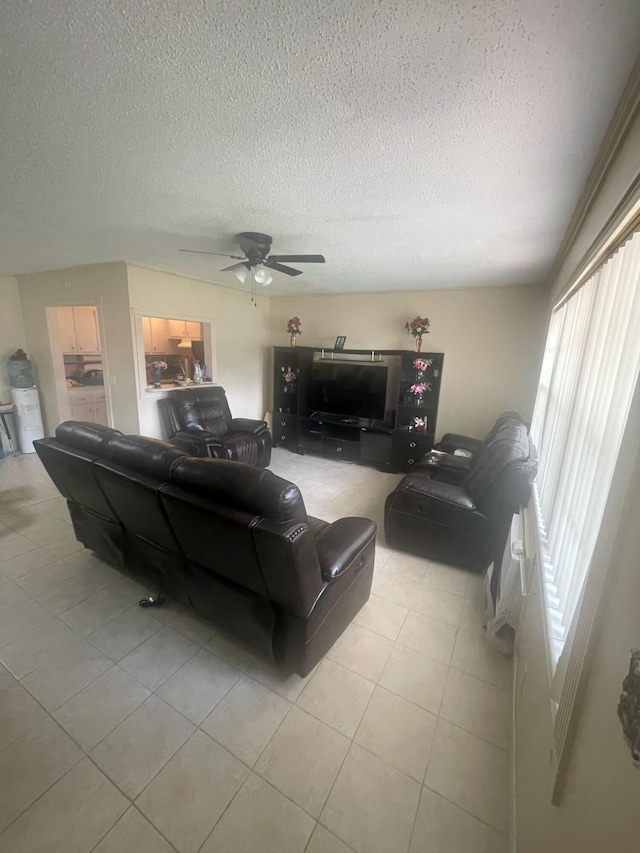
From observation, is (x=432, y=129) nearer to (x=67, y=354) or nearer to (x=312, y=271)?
(x=312, y=271)

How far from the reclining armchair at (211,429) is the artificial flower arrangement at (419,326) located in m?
2.41

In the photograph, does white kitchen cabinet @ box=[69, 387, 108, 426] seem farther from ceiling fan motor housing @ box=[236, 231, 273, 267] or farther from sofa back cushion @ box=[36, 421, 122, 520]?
ceiling fan motor housing @ box=[236, 231, 273, 267]

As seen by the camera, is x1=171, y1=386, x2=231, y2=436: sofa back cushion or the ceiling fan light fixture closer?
the ceiling fan light fixture

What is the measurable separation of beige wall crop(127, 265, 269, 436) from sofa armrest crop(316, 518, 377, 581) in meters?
3.20

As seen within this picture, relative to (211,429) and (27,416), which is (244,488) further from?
(27,416)

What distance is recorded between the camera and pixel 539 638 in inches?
50.6

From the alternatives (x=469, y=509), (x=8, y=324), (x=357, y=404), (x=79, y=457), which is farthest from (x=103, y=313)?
(x=469, y=509)

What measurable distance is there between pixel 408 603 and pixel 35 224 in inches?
149

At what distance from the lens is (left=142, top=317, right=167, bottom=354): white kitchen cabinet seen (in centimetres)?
572

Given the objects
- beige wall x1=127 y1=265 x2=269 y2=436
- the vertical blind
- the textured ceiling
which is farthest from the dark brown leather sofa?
beige wall x1=127 y1=265 x2=269 y2=436

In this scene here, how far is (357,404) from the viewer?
4.89 meters

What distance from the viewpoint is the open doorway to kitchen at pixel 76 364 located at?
4.77m

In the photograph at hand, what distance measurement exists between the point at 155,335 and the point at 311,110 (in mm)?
5474

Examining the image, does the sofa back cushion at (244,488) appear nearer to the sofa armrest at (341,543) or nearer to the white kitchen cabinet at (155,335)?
the sofa armrest at (341,543)
